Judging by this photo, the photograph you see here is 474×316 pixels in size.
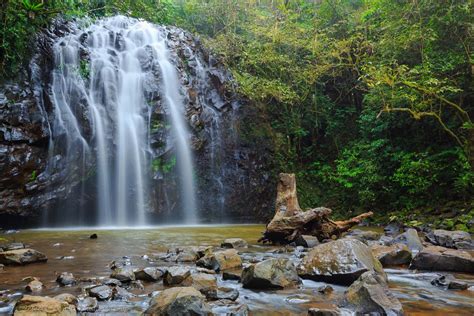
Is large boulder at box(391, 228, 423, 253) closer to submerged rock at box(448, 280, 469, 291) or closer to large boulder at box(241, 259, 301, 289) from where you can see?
submerged rock at box(448, 280, 469, 291)

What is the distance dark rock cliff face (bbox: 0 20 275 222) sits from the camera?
1004 cm

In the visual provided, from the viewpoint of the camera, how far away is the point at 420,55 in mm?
12664

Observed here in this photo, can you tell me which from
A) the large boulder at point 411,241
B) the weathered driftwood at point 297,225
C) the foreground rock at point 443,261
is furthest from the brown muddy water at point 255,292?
the large boulder at point 411,241

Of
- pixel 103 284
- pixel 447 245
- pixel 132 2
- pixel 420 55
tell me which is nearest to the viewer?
pixel 103 284

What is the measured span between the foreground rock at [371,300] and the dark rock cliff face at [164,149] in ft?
31.1

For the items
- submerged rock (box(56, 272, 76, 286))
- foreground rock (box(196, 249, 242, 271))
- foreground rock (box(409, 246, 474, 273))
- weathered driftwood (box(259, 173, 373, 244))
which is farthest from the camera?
weathered driftwood (box(259, 173, 373, 244))

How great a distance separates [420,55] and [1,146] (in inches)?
513

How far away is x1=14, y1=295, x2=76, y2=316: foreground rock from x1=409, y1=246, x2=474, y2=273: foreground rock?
414cm

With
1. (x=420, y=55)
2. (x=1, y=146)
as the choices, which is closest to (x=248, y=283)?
(x=1, y=146)

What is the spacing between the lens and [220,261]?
15.5 feet

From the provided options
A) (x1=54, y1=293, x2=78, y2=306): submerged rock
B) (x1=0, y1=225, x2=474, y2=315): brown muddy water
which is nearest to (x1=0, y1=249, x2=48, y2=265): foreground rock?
(x1=0, y1=225, x2=474, y2=315): brown muddy water

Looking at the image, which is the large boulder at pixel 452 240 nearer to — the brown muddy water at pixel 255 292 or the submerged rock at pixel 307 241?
the submerged rock at pixel 307 241

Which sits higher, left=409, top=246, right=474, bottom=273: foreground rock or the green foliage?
the green foliage

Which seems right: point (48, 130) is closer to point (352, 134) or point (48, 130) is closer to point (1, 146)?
point (1, 146)
